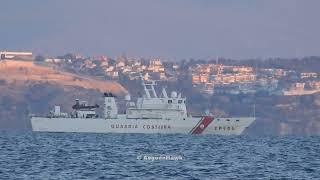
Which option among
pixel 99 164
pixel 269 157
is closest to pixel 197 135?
pixel 269 157

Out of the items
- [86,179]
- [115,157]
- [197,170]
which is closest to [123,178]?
[86,179]

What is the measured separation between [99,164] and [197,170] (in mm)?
8412

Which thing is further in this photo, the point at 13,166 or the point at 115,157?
the point at 115,157

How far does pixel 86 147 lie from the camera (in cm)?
13775

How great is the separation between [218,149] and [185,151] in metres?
8.03

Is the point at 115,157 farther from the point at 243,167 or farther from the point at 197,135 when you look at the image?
the point at 197,135

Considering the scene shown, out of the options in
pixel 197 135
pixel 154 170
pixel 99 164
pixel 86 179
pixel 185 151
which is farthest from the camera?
pixel 197 135

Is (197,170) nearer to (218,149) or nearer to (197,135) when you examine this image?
(218,149)

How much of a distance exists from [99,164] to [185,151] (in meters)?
26.2

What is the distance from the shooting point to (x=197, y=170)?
99.4 metres

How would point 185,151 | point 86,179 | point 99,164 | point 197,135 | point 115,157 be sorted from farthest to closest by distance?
1. point 197,135
2. point 185,151
3. point 115,157
4. point 99,164
5. point 86,179

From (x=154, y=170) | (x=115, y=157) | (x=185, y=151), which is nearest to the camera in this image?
(x=154, y=170)

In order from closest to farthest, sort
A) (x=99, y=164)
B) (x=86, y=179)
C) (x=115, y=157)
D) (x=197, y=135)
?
(x=86, y=179) < (x=99, y=164) < (x=115, y=157) < (x=197, y=135)

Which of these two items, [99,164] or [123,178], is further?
[99,164]
